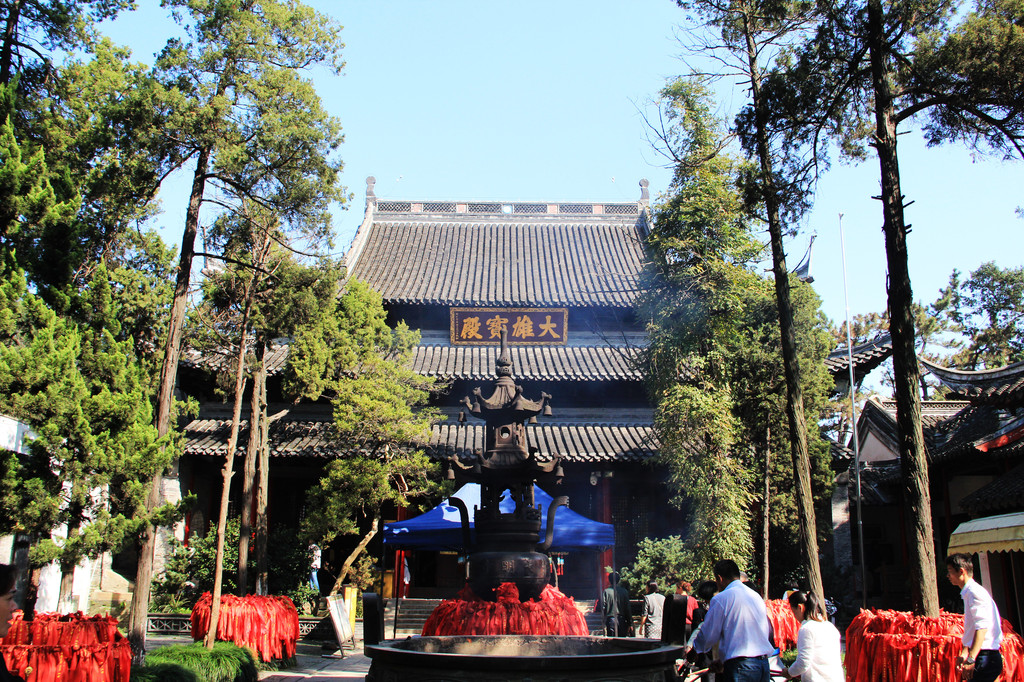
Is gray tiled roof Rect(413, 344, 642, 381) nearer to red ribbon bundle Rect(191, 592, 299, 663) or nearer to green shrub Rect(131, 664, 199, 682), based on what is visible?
red ribbon bundle Rect(191, 592, 299, 663)

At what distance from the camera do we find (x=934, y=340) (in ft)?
102

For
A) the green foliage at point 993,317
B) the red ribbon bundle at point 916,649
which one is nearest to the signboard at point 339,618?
the red ribbon bundle at point 916,649

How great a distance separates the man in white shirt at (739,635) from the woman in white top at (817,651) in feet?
1.98

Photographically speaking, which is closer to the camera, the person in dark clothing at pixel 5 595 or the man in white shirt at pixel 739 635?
the person in dark clothing at pixel 5 595

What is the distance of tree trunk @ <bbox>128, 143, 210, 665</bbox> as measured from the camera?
761 centimetres

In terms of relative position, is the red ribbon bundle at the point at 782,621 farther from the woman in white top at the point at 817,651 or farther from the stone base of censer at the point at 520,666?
the stone base of censer at the point at 520,666

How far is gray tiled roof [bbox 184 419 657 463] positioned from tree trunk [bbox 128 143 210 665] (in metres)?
7.47

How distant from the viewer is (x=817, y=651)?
506 centimetres

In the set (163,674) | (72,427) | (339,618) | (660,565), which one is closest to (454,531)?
(339,618)

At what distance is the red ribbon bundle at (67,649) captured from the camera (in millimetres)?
5305

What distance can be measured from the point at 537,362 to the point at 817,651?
13629 millimetres

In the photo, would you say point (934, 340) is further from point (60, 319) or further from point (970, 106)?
point (60, 319)

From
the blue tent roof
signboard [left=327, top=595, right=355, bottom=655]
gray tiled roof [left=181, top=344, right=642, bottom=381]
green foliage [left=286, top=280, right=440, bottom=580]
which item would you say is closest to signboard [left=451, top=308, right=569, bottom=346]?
gray tiled roof [left=181, top=344, right=642, bottom=381]

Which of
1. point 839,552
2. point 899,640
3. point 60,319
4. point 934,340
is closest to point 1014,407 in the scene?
point 839,552
